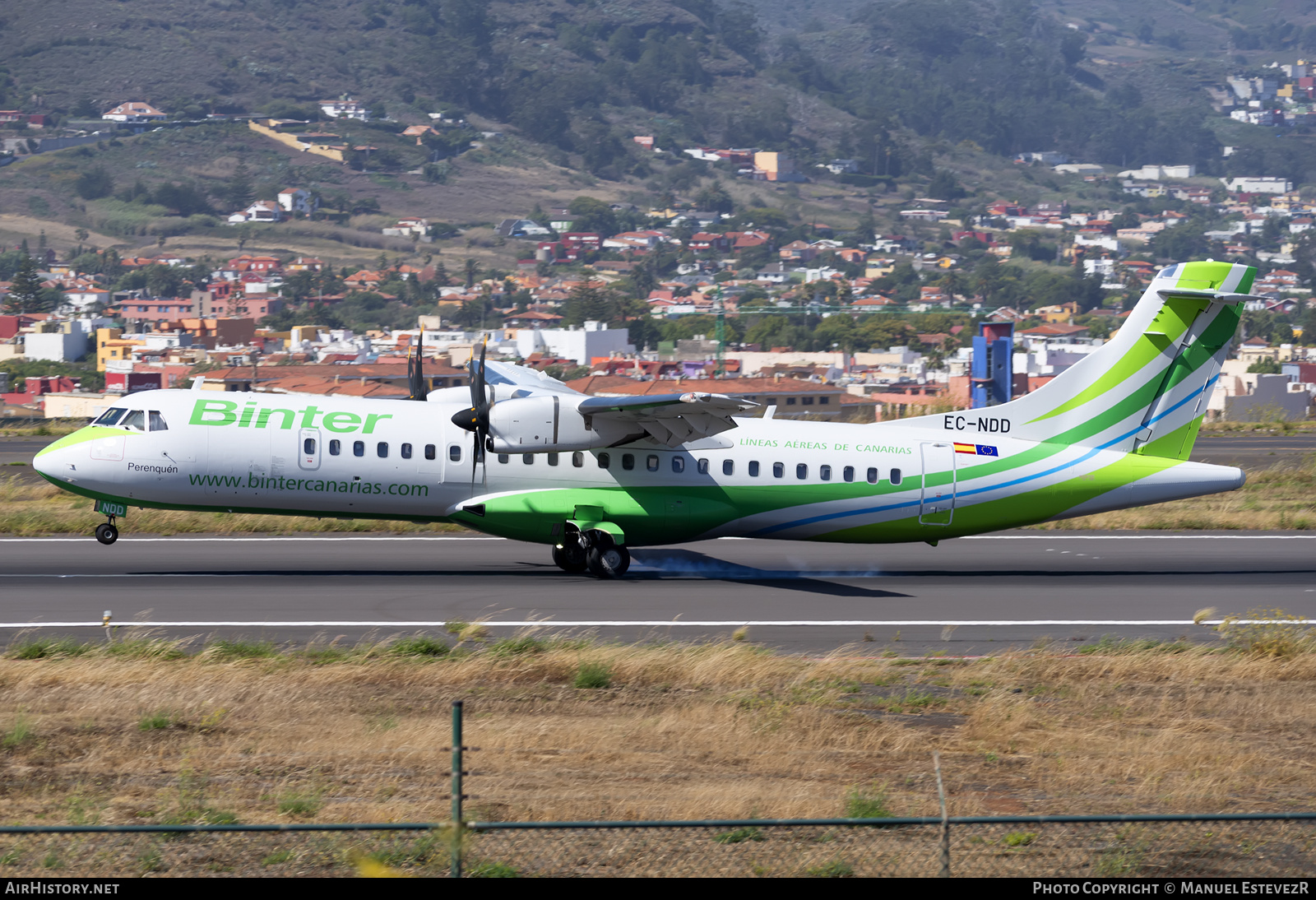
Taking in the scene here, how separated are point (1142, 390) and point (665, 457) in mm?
9640

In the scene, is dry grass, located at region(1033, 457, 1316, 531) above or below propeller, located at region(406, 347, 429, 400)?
below

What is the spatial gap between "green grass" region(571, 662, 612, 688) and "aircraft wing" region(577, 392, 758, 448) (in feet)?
21.5

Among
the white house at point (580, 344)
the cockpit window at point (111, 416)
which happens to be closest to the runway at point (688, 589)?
the cockpit window at point (111, 416)

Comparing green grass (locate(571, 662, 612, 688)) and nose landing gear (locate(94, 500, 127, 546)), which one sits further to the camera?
nose landing gear (locate(94, 500, 127, 546))

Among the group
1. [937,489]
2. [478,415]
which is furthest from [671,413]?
[937,489]

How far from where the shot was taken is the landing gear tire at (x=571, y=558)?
2705 cm

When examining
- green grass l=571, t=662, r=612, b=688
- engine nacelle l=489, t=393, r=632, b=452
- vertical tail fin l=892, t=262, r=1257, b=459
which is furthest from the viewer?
vertical tail fin l=892, t=262, r=1257, b=459

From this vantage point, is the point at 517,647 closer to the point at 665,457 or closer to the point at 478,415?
the point at 478,415

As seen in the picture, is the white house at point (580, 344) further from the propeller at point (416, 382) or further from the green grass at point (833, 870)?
the green grass at point (833, 870)

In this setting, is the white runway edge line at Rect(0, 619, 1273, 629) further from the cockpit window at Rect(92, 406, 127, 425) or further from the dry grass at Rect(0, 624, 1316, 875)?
the cockpit window at Rect(92, 406, 127, 425)

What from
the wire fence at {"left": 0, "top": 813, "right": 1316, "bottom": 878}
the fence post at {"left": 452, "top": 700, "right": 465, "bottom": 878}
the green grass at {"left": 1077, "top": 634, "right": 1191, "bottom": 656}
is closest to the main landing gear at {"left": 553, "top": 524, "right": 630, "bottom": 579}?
the green grass at {"left": 1077, "top": 634, "right": 1191, "bottom": 656}

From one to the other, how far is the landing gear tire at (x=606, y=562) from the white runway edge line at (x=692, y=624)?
3.85 m

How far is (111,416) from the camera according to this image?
2642 cm

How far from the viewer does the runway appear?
22.1m
